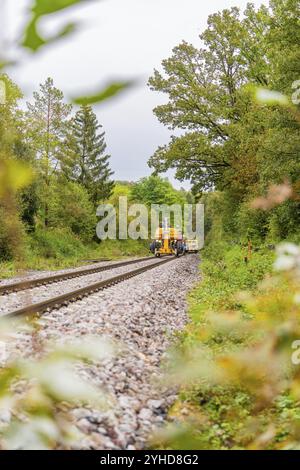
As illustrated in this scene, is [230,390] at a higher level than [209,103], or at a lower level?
lower

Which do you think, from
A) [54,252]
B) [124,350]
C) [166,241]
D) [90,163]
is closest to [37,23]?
[124,350]

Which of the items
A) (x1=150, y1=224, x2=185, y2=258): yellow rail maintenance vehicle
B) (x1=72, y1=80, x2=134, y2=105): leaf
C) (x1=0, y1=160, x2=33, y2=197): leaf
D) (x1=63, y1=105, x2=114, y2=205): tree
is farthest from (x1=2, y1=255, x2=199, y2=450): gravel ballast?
(x1=63, y1=105, x2=114, y2=205): tree

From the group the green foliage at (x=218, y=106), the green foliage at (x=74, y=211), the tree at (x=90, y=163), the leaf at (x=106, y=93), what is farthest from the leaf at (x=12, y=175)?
the tree at (x=90, y=163)

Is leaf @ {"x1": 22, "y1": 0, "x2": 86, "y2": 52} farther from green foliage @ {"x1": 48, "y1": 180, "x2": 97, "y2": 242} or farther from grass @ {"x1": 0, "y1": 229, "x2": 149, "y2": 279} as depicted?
green foliage @ {"x1": 48, "y1": 180, "x2": 97, "y2": 242}

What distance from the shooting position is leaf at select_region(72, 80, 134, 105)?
62 centimetres

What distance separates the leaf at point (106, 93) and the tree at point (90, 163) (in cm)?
5357

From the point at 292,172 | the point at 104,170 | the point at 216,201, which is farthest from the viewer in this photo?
the point at 104,170

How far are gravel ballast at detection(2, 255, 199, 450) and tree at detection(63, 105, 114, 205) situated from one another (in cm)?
4299

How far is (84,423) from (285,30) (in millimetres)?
17982

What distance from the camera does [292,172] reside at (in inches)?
620

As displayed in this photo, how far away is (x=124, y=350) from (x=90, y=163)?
183ft

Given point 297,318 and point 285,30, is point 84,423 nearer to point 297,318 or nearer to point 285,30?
point 297,318

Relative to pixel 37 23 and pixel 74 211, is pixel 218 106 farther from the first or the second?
pixel 37 23
